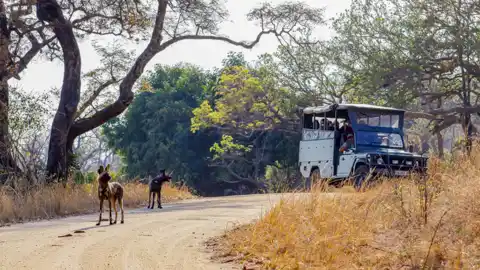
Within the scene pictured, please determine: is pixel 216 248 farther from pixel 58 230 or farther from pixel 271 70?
pixel 271 70

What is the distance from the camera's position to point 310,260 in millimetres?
9789

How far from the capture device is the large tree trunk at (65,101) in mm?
26969

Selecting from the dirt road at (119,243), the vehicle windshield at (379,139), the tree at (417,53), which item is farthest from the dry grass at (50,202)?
the tree at (417,53)

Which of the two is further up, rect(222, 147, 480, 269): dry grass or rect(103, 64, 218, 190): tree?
rect(103, 64, 218, 190): tree

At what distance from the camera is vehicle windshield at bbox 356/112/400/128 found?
83.4ft

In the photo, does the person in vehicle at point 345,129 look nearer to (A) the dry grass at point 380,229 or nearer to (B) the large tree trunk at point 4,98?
(B) the large tree trunk at point 4,98

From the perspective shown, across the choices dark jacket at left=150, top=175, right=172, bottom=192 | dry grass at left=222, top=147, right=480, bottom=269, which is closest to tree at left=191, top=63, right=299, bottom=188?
dark jacket at left=150, top=175, right=172, bottom=192

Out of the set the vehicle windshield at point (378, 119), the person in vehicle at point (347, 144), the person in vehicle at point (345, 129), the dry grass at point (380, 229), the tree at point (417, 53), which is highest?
the tree at point (417, 53)

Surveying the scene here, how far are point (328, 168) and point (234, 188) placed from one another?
33.6 metres

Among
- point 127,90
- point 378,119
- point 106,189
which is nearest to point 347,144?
point 378,119

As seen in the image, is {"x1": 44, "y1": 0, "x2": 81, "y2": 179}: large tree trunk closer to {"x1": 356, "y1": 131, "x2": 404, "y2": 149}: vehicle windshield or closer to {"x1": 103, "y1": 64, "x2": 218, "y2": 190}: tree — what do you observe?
{"x1": 356, "y1": 131, "x2": 404, "y2": 149}: vehicle windshield

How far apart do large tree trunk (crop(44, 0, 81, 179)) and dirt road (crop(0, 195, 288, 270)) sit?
9.54m

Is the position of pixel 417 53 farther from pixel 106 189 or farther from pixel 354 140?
pixel 106 189

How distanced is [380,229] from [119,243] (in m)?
3.98
